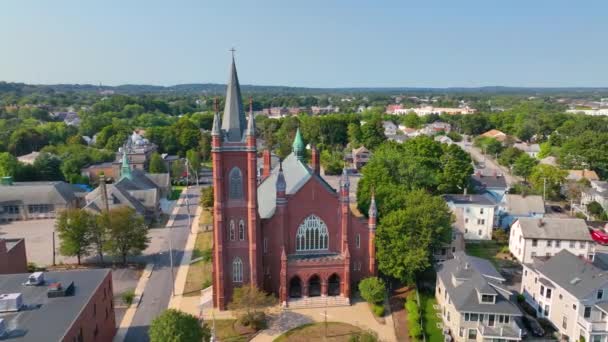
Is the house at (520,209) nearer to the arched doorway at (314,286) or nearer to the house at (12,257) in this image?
the arched doorway at (314,286)

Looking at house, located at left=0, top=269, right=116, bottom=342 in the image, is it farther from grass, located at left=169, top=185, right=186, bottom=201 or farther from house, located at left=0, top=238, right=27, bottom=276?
grass, located at left=169, top=185, right=186, bottom=201

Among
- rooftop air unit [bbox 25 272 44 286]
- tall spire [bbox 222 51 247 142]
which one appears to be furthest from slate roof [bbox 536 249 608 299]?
rooftop air unit [bbox 25 272 44 286]

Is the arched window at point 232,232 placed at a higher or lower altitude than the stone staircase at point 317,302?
higher

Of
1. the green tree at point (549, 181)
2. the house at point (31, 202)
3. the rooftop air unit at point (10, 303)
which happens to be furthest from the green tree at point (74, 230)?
the green tree at point (549, 181)

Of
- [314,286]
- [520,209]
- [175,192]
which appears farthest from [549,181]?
[175,192]

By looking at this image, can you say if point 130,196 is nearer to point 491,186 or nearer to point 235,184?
point 235,184

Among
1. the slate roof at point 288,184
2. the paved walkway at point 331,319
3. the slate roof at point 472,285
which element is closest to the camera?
the slate roof at point 472,285

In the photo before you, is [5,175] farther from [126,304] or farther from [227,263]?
[227,263]
